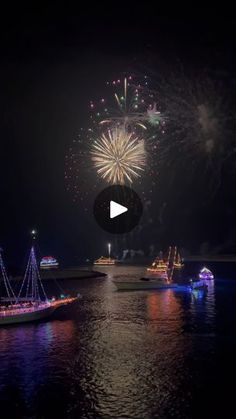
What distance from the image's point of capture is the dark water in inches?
1361

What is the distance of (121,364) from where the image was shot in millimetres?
45031

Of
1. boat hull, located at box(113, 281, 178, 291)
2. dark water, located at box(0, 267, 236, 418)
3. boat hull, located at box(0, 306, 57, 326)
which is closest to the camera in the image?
dark water, located at box(0, 267, 236, 418)

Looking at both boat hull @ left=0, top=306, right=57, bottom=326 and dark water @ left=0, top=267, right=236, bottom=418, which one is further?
boat hull @ left=0, top=306, right=57, bottom=326

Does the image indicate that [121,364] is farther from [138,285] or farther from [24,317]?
[138,285]

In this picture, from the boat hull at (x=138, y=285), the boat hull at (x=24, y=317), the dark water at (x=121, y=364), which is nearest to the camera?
the dark water at (x=121, y=364)

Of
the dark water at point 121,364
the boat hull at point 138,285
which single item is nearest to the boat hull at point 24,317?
the dark water at point 121,364

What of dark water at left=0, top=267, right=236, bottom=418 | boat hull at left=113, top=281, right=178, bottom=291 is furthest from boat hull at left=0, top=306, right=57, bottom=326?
boat hull at left=113, top=281, right=178, bottom=291

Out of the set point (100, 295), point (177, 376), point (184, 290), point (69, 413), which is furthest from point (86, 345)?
point (184, 290)

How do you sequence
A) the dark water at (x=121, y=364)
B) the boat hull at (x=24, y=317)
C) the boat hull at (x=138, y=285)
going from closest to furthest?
the dark water at (x=121, y=364) → the boat hull at (x=24, y=317) → the boat hull at (x=138, y=285)

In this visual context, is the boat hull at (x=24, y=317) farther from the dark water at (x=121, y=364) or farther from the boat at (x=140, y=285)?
the boat at (x=140, y=285)

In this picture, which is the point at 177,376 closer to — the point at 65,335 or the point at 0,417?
the point at 0,417

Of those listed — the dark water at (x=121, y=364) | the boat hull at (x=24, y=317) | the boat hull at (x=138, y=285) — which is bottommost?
the dark water at (x=121, y=364)

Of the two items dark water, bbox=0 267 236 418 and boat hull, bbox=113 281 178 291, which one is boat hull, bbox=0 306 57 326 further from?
boat hull, bbox=113 281 178 291

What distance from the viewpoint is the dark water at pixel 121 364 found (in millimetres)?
34562
